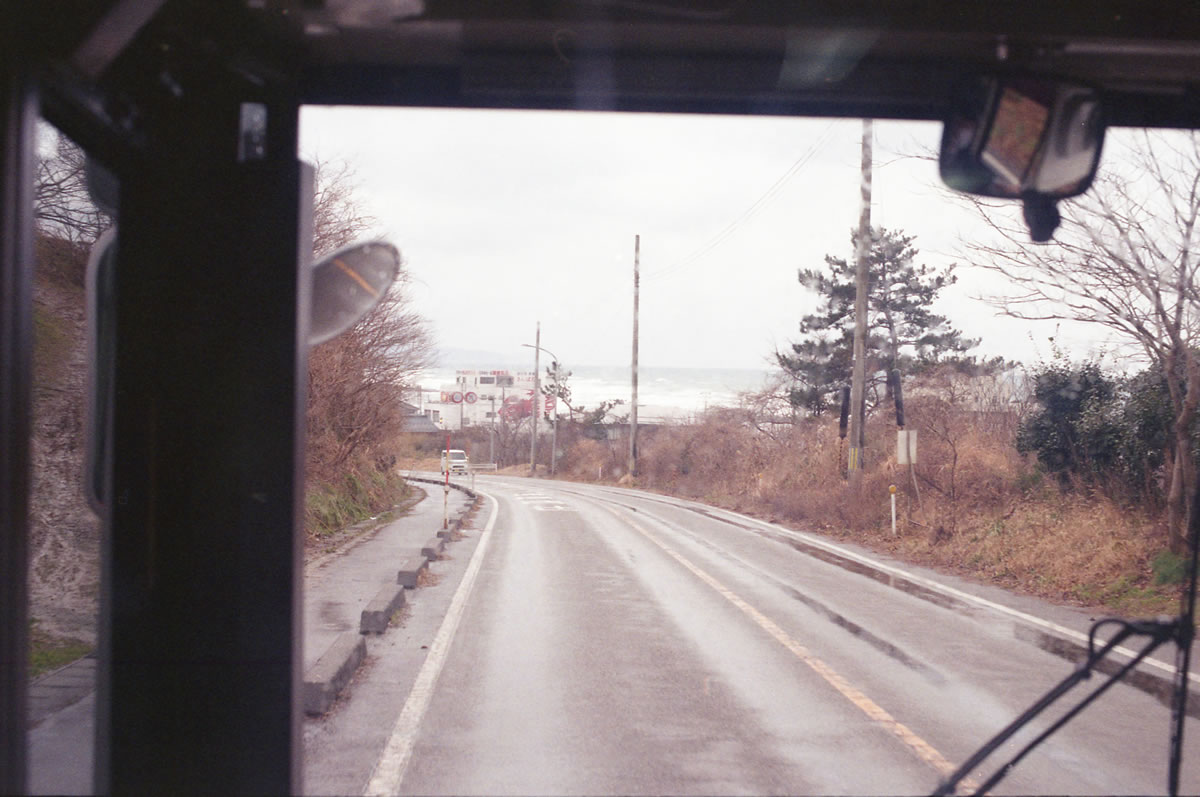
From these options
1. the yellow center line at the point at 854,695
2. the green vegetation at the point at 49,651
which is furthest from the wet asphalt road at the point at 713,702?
the green vegetation at the point at 49,651

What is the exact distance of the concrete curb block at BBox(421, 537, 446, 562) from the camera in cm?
A: 1500

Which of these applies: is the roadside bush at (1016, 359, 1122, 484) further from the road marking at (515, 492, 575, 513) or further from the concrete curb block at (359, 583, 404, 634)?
the road marking at (515, 492, 575, 513)

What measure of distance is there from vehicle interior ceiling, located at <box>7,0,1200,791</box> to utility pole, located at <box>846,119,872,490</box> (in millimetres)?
18985

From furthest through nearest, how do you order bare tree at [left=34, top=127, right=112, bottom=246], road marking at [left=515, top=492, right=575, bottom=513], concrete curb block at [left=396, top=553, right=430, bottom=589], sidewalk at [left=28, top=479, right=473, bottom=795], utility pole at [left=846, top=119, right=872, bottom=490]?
1. road marking at [left=515, top=492, right=575, bottom=513]
2. utility pole at [left=846, top=119, right=872, bottom=490]
3. concrete curb block at [left=396, top=553, right=430, bottom=589]
4. bare tree at [left=34, top=127, right=112, bottom=246]
5. sidewalk at [left=28, top=479, right=473, bottom=795]

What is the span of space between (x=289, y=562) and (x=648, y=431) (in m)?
54.7

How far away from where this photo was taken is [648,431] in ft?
Answer: 189

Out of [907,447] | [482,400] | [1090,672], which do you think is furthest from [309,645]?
[482,400]

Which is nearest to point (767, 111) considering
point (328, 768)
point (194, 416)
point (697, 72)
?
point (697, 72)

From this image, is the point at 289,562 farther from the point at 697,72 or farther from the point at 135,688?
the point at 697,72

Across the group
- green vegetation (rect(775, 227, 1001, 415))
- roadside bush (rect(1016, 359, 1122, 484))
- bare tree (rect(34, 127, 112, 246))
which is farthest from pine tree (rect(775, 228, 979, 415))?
bare tree (rect(34, 127, 112, 246))

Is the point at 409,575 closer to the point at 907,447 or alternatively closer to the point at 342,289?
the point at 342,289

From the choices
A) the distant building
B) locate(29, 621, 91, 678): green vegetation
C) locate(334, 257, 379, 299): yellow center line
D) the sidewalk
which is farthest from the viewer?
the distant building

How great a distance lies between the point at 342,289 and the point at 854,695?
4.95 m

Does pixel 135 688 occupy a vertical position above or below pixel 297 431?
below
